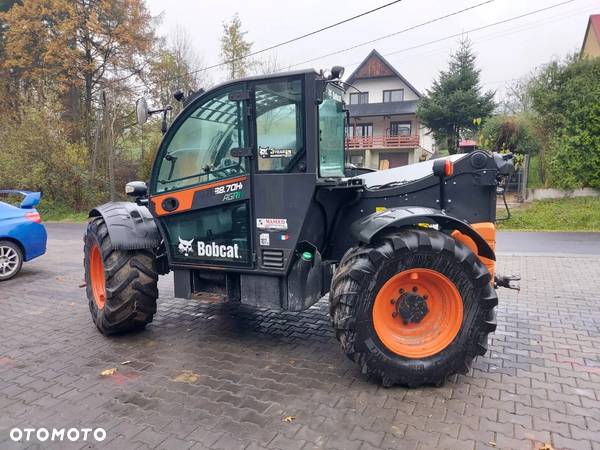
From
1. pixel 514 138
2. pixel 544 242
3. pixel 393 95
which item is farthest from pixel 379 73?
pixel 544 242

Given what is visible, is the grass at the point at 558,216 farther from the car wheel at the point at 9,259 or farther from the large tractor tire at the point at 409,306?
the car wheel at the point at 9,259

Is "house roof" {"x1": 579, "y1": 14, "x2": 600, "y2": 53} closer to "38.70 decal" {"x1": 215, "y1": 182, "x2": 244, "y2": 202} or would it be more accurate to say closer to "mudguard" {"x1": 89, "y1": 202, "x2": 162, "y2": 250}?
"38.70 decal" {"x1": 215, "y1": 182, "x2": 244, "y2": 202}

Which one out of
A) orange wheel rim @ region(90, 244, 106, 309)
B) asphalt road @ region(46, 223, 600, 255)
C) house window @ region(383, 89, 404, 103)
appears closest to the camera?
orange wheel rim @ region(90, 244, 106, 309)

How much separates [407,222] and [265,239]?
1.24 meters

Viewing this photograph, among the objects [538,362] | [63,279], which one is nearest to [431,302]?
[538,362]

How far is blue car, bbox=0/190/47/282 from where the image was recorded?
7.42 m

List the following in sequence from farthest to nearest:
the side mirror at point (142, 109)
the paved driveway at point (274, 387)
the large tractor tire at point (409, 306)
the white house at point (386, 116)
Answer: the white house at point (386, 116) < the side mirror at point (142, 109) < the large tractor tire at point (409, 306) < the paved driveway at point (274, 387)

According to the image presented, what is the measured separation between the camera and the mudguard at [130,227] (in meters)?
4.48

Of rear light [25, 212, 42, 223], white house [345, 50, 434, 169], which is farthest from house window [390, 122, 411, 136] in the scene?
rear light [25, 212, 42, 223]

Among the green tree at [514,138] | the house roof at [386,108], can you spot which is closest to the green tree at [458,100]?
the green tree at [514,138]

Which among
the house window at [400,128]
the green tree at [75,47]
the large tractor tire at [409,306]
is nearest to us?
the large tractor tire at [409,306]

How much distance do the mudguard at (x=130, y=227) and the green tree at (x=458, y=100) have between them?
74.2 ft

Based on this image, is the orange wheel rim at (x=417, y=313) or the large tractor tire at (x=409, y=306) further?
the orange wheel rim at (x=417, y=313)

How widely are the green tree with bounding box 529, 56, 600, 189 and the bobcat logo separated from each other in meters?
15.0
